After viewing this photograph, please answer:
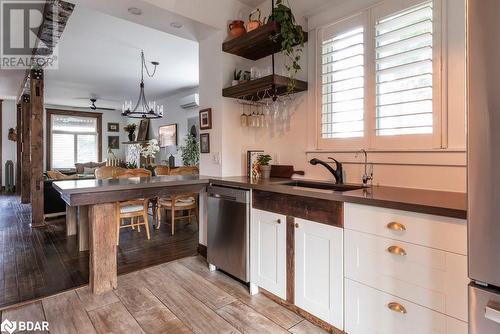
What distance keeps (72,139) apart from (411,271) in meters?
10.6

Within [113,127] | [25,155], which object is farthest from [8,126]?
[25,155]

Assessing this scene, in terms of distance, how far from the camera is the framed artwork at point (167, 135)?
25.3 feet

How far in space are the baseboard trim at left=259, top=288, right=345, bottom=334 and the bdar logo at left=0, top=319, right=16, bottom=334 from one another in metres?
1.70

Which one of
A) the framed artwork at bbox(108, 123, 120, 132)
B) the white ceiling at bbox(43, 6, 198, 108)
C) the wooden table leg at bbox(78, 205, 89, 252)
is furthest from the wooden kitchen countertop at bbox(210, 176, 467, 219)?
the framed artwork at bbox(108, 123, 120, 132)

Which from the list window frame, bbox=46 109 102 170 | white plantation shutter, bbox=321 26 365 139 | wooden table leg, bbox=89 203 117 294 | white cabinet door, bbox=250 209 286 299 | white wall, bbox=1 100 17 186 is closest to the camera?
white cabinet door, bbox=250 209 286 299

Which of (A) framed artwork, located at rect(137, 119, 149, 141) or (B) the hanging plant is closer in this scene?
(B) the hanging plant

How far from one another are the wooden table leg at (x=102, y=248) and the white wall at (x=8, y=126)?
8844 millimetres

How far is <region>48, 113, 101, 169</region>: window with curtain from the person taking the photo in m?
9.14

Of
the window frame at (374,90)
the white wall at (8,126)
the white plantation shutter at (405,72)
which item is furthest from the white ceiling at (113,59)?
the white plantation shutter at (405,72)

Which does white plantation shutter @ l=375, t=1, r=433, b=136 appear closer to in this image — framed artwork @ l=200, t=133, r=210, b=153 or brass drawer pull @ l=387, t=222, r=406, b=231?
brass drawer pull @ l=387, t=222, r=406, b=231

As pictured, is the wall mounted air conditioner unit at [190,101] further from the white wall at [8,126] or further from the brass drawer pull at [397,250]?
the white wall at [8,126]

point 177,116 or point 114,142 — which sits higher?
point 177,116

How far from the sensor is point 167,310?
2.06 metres

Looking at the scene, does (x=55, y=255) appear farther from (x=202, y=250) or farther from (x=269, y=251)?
(x=269, y=251)
